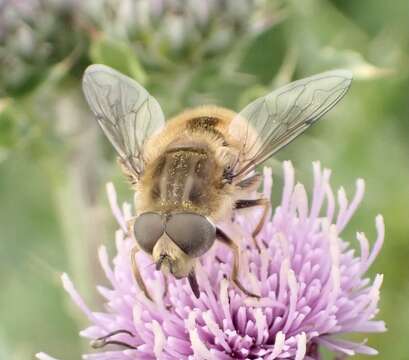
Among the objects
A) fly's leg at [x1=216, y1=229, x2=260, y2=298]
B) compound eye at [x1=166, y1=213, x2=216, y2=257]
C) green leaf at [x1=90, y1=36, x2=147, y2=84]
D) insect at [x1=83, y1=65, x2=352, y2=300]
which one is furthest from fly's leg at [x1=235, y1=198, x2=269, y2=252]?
green leaf at [x1=90, y1=36, x2=147, y2=84]

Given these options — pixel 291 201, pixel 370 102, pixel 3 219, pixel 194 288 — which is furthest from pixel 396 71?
pixel 3 219

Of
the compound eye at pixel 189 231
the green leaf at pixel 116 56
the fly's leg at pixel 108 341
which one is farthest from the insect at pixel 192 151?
the green leaf at pixel 116 56

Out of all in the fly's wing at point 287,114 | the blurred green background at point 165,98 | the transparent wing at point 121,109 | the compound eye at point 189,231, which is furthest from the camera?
the blurred green background at point 165,98

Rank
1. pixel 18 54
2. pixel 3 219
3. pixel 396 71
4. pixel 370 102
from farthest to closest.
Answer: pixel 3 219 → pixel 370 102 → pixel 396 71 → pixel 18 54

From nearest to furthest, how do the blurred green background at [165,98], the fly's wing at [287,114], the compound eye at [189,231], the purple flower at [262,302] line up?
the compound eye at [189,231], the purple flower at [262,302], the fly's wing at [287,114], the blurred green background at [165,98]

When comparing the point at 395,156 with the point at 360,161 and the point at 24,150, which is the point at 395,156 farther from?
the point at 24,150

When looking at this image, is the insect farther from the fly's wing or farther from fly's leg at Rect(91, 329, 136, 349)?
fly's leg at Rect(91, 329, 136, 349)

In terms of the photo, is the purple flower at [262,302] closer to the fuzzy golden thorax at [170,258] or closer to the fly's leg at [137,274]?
the fly's leg at [137,274]
